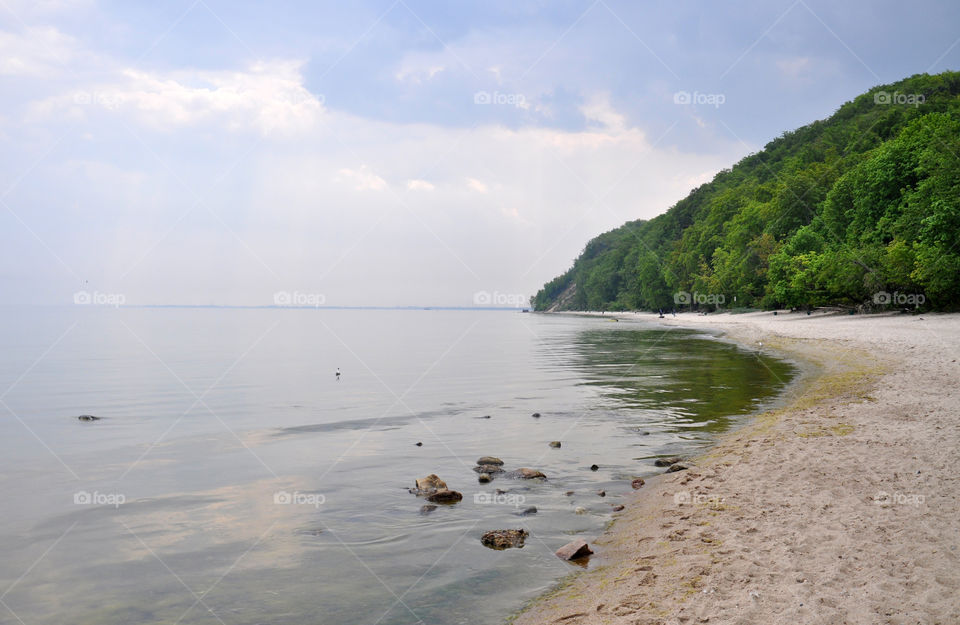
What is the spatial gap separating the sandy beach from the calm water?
0.99 meters

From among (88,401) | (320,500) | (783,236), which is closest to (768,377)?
(320,500)

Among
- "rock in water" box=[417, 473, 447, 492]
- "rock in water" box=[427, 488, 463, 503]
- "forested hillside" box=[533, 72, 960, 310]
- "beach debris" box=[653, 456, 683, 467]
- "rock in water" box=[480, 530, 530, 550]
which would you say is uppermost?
"forested hillside" box=[533, 72, 960, 310]

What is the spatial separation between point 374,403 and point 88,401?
14541 millimetres

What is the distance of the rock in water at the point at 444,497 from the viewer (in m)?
12.1

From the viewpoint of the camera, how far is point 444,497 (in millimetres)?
12164

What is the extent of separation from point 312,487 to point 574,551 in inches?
280

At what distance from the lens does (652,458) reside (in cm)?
1509

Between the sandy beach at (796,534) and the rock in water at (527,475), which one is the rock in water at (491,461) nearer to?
the rock in water at (527,475)

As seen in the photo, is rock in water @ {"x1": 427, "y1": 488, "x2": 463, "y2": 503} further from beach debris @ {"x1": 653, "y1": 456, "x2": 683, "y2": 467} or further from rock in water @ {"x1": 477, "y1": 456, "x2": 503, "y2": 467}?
beach debris @ {"x1": 653, "y1": 456, "x2": 683, "y2": 467}

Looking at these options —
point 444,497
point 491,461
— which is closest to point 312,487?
point 444,497

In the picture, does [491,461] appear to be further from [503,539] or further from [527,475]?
[503,539]

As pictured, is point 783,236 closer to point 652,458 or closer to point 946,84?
point 946,84

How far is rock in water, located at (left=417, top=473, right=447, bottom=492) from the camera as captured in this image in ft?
42.0

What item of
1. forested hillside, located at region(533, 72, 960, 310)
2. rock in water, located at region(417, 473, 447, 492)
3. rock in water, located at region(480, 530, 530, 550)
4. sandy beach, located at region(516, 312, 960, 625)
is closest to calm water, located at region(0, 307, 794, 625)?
rock in water, located at region(480, 530, 530, 550)
